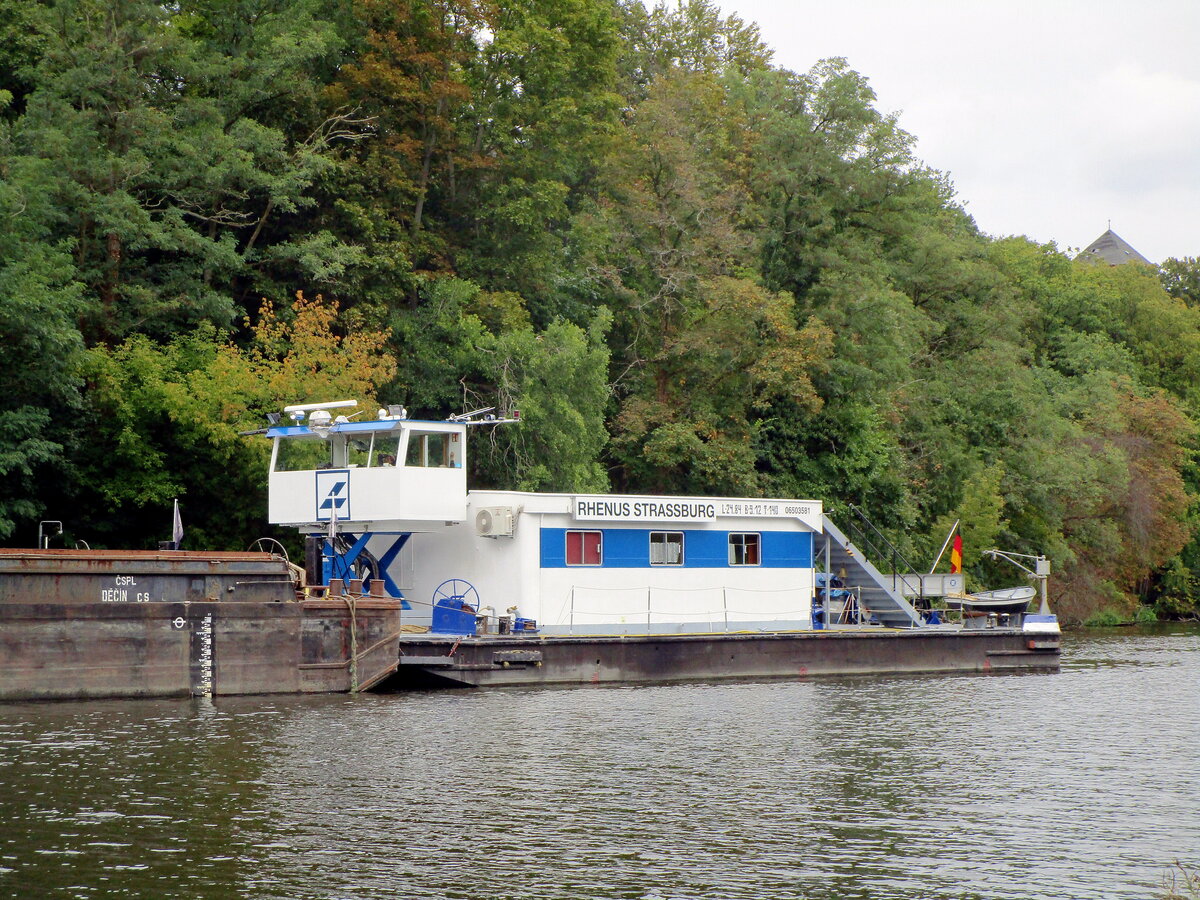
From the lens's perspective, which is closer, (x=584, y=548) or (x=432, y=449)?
(x=432, y=449)

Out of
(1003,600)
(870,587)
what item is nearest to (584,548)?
(870,587)

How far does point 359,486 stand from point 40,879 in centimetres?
1534

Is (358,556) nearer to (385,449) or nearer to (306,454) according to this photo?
(385,449)

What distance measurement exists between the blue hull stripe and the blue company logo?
4.13m

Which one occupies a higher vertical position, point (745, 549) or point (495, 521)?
point (495, 521)

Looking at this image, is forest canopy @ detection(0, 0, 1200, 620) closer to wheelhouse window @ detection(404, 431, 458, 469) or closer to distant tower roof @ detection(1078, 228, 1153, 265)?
wheelhouse window @ detection(404, 431, 458, 469)

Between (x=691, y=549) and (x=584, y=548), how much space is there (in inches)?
111

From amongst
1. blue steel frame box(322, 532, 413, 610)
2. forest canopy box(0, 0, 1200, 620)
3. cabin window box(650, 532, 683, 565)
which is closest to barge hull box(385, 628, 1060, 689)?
blue steel frame box(322, 532, 413, 610)

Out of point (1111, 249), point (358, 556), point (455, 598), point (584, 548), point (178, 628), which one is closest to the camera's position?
point (178, 628)

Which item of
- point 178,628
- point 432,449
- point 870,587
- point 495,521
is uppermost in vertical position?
point 432,449

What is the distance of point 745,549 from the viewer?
32281mm

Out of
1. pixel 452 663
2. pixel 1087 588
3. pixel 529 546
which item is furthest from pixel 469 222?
pixel 1087 588

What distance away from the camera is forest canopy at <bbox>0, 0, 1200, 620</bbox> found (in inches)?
1399

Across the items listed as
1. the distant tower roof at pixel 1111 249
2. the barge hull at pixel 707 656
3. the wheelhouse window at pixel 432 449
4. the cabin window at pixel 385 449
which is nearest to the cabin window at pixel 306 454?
the cabin window at pixel 385 449
